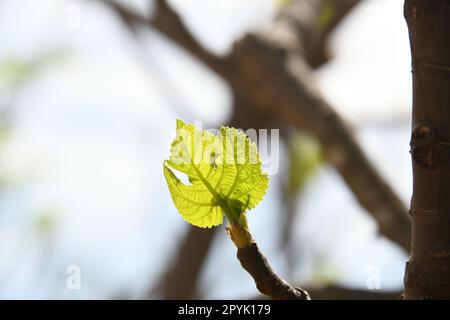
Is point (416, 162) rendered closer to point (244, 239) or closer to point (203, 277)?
→ point (244, 239)

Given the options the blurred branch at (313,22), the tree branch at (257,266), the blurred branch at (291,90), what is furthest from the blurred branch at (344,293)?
the blurred branch at (313,22)

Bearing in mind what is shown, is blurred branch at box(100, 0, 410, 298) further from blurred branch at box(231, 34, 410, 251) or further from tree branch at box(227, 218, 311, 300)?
tree branch at box(227, 218, 311, 300)

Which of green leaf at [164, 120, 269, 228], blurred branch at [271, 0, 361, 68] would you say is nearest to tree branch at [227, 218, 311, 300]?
green leaf at [164, 120, 269, 228]

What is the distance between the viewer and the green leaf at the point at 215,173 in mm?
776

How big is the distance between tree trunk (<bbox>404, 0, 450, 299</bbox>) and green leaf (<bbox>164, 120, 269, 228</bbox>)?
17cm

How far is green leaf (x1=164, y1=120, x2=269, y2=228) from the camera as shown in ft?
2.55

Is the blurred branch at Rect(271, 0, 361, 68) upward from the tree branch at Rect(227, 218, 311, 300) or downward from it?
upward

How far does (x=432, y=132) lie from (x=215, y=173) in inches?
9.3

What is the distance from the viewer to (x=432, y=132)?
2.33 feet

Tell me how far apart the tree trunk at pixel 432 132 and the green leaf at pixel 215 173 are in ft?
0.57

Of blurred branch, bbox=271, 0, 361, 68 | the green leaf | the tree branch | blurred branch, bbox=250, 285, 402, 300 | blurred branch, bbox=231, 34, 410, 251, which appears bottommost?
blurred branch, bbox=250, 285, 402, 300

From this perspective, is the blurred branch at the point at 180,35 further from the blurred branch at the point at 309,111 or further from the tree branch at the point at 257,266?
the tree branch at the point at 257,266

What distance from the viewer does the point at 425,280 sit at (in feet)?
2.44

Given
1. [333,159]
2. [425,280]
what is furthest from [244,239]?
[333,159]
